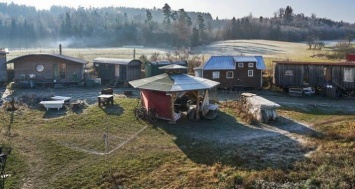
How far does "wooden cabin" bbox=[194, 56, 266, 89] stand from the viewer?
1430 inches

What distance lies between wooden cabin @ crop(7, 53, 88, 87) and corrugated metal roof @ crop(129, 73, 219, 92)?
42.5 feet

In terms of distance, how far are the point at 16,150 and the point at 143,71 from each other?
23.2 m

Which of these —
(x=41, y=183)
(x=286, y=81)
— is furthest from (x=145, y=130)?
(x=286, y=81)

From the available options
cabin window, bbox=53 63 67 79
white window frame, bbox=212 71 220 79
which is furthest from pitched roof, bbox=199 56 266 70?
cabin window, bbox=53 63 67 79

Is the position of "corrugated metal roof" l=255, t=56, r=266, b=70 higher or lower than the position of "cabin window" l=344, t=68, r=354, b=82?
higher

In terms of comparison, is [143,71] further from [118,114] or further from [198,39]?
[198,39]

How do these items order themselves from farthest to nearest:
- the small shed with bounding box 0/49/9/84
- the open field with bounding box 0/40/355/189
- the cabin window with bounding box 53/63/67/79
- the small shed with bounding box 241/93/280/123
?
the small shed with bounding box 0/49/9/84, the cabin window with bounding box 53/63/67/79, the small shed with bounding box 241/93/280/123, the open field with bounding box 0/40/355/189

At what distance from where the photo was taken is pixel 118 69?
126 ft

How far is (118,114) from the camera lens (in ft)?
86.8

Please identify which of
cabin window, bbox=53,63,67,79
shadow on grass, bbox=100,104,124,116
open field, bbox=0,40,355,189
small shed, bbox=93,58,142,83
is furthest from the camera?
small shed, bbox=93,58,142,83

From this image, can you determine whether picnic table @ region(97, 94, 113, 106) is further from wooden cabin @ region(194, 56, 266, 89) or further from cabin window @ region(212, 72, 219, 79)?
cabin window @ region(212, 72, 219, 79)

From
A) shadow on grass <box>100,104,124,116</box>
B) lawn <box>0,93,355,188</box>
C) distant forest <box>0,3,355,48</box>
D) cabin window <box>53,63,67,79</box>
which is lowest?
lawn <box>0,93,355,188</box>

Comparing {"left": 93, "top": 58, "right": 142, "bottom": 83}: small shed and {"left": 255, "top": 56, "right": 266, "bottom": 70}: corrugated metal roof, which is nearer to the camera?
{"left": 255, "top": 56, "right": 266, "bottom": 70}: corrugated metal roof

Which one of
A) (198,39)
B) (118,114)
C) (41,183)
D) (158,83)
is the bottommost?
(41,183)
